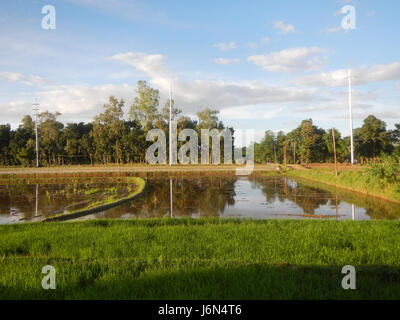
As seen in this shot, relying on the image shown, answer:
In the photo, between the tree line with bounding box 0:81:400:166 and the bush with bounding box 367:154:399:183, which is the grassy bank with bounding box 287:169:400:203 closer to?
the bush with bounding box 367:154:399:183

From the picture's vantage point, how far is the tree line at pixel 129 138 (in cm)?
4234

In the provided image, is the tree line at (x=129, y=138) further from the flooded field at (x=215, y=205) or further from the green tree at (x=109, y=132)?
the flooded field at (x=215, y=205)

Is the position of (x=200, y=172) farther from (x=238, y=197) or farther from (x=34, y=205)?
(x=34, y=205)

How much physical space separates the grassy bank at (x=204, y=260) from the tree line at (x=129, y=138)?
117ft

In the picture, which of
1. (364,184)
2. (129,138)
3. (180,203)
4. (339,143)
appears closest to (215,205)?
(180,203)

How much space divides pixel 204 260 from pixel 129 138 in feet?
128

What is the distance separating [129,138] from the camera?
42.2m

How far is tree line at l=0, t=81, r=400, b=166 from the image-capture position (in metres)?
42.3

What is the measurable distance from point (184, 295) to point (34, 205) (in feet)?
44.4

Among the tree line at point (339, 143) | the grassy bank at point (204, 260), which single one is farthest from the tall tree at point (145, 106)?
the grassy bank at point (204, 260)

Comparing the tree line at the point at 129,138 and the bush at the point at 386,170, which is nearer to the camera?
the bush at the point at 386,170

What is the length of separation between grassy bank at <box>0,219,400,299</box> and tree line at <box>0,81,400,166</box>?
35.8m

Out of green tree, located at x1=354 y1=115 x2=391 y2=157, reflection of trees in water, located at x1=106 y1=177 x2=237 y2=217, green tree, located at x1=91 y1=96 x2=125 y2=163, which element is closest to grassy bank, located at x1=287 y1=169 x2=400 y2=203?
reflection of trees in water, located at x1=106 y1=177 x2=237 y2=217
